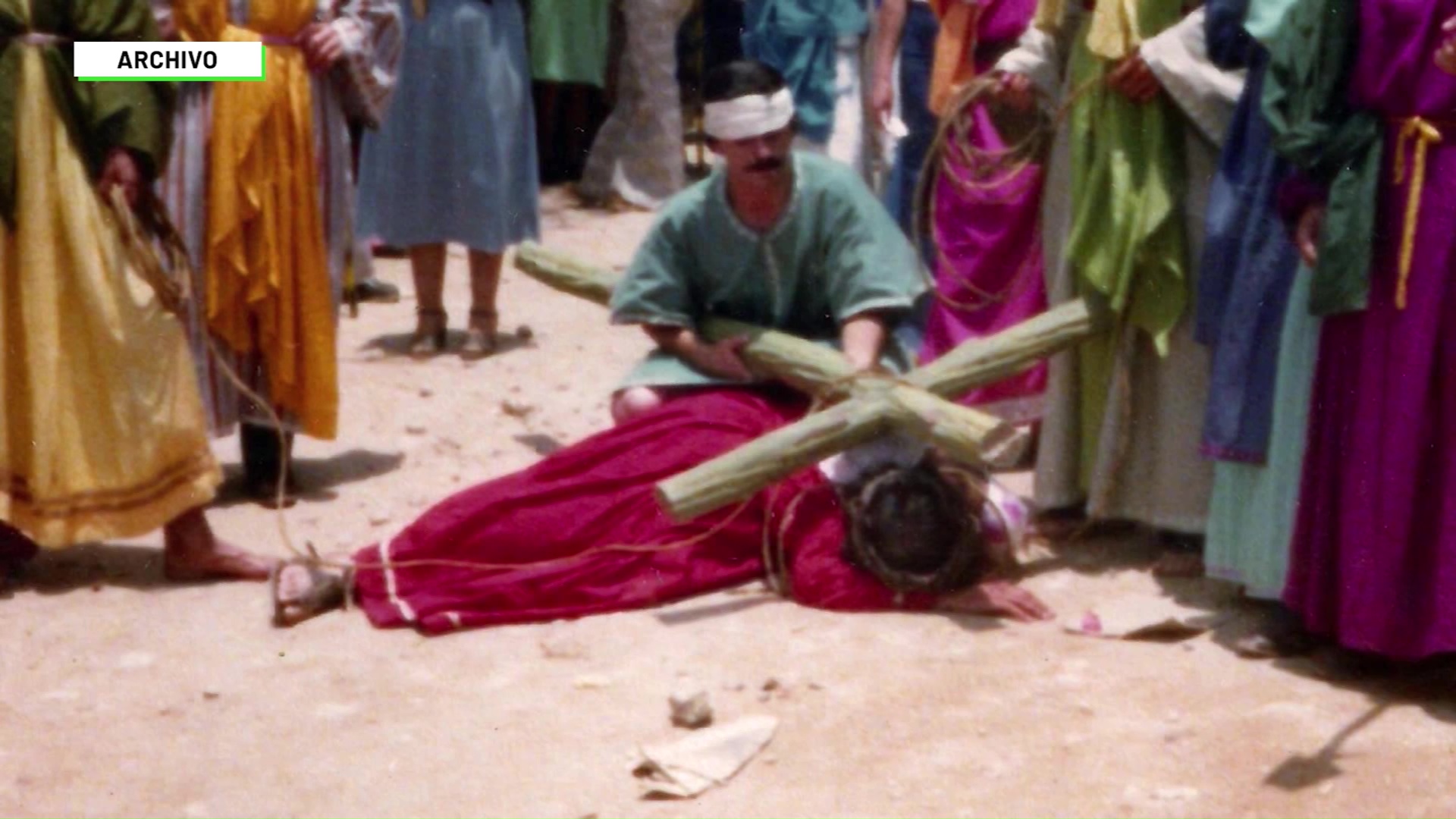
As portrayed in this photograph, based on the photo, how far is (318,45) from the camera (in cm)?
655

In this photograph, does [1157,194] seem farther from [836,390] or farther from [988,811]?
[988,811]

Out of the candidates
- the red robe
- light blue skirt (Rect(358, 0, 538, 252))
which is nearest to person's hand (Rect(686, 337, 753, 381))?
the red robe

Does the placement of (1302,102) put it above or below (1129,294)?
above

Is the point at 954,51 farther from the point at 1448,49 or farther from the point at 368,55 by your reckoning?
the point at 1448,49

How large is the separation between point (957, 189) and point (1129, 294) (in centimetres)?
83

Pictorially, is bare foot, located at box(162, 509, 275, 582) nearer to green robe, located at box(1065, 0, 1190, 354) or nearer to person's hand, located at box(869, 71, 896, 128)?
green robe, located at box(1065, 0, 1190, 354)

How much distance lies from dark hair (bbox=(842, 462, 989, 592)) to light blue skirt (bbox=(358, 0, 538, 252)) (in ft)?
11.4

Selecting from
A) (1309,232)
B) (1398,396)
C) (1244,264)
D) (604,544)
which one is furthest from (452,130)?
(1398,396)

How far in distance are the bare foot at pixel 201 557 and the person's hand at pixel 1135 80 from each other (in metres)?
2.48

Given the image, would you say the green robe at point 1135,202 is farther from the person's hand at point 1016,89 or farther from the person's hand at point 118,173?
the person's hand at point 118,173

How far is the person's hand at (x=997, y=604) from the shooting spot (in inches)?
209

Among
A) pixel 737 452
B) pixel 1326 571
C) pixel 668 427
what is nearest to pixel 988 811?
pixel 1326 571

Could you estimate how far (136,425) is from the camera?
5.67 m

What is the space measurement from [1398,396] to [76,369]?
316 centimetres
